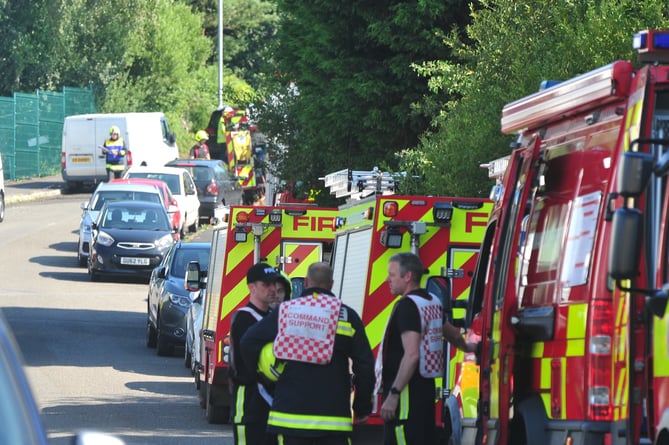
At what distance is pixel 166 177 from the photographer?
127 feet

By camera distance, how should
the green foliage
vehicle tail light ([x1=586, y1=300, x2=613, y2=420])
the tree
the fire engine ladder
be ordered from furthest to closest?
the tree
the fire engine ladder
the green foliage
vehicle tail light ([x1=586, y1=300, x2=613, y2=420])

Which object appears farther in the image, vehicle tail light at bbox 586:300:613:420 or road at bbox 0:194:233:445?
road at bbox 0:194:233:445

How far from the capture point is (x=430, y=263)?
12578 mm

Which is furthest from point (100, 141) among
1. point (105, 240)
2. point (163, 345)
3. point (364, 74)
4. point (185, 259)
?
point (163, 345)

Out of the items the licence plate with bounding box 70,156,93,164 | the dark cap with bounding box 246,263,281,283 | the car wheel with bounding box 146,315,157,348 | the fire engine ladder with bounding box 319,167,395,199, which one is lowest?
the car wheel with bounding box 146,315,157,348

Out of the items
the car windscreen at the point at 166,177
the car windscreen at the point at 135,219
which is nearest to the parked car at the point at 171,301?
the car windscreen at the point at 135,219

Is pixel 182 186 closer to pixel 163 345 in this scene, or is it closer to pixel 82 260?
pixel 82 260

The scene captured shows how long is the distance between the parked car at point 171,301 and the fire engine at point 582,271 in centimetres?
1246

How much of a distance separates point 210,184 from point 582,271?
3436 centimetres

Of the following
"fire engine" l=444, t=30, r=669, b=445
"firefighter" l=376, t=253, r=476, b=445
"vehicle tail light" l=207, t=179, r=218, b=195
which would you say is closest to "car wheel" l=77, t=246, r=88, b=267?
"vehicle tail light" l=207, t=179, r=218, b=195

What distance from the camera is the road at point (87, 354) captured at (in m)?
14.7

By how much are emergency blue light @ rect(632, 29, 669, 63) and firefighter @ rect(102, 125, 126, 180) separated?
36.3 meters

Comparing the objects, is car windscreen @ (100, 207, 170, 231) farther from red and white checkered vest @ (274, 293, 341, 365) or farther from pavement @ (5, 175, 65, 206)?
red and white checkered vest @ (274, 293, 341, 365)

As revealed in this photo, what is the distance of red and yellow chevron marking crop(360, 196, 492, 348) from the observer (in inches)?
490
